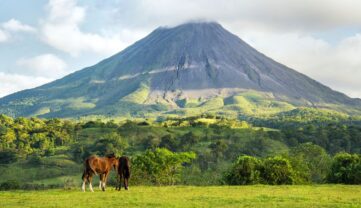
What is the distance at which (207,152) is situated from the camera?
98.8 meters

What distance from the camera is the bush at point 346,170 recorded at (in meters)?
36.4

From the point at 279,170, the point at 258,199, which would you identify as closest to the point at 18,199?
the point at 258,199

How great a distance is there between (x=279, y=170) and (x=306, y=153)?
3401 centimetres

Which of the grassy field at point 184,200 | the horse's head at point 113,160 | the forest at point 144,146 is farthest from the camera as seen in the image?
the forest at point 144,146

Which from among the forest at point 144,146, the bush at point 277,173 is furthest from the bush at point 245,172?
the forest at point 144,146

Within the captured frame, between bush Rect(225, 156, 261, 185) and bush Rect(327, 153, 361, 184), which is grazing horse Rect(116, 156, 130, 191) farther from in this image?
bush Rect(327, 153, 361, 184)

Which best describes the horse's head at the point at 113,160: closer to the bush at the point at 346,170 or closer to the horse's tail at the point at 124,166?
the horse's tail at the point at 124,166

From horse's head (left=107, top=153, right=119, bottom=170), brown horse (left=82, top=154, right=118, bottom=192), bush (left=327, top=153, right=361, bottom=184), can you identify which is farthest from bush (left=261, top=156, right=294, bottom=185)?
brown horse (left=82, top=154, right=118, bottom=192)

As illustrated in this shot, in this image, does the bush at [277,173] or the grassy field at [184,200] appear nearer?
the grassy field at [184,200]

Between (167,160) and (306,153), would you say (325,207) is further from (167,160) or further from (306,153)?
(306,153)

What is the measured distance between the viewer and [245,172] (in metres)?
38.2

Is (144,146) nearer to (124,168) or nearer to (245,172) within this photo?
(245,172)

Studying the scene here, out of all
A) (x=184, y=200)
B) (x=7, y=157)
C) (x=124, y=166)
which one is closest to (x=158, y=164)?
(x=124, y=166)

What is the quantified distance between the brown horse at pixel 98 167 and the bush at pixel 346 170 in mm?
19130
